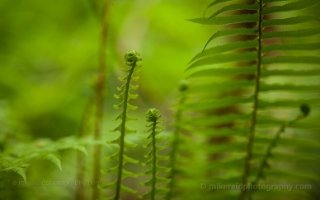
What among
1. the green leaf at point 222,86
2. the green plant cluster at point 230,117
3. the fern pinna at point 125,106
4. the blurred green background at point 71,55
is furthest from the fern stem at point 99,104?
the blurred green background at point 71,55

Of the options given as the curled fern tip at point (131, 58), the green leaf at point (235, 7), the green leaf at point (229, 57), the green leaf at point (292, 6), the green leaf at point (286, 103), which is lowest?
the green leaf at point (286, 103)

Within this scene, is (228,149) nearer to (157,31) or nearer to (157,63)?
(157,63)

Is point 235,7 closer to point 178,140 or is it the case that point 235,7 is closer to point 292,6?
point 292,6

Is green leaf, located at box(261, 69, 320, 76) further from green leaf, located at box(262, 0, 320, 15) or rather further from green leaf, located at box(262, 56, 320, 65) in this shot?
green leaf, located at box(262, 0, 320, 15)

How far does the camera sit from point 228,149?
1.02 meters

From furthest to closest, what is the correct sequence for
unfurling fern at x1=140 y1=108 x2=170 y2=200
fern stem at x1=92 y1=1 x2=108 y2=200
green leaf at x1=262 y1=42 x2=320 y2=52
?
fern stem at x1=92 y1=1 x2=108 y2=200, green leaf at x1=262 y1=42 x2=320 y2=52, unfurling fern at x1=140 y1=108 x2=170 y2=200

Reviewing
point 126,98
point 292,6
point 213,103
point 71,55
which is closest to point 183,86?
point 213,103

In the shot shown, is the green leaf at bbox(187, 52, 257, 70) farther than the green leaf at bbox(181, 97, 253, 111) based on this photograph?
No

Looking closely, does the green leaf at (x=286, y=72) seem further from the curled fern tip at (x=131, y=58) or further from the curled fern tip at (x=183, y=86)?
the curled fern tip at (x=131, y=58)

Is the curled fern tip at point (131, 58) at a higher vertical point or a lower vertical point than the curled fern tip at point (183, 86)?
higher

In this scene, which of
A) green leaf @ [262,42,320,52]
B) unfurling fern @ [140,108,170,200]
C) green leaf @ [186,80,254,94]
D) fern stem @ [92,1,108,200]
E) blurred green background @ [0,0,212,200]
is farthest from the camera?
blurred green background @ [0,0,212,200]

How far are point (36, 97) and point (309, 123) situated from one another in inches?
68.9

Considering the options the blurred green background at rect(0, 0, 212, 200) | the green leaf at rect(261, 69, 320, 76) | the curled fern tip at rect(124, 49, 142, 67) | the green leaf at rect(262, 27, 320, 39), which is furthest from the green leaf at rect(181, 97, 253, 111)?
the blurred green background at rect(0, 0, 212, 200)

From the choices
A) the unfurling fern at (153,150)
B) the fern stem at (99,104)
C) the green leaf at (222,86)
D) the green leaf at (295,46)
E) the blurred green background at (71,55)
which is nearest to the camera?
the unfurling fern at (153,150)
